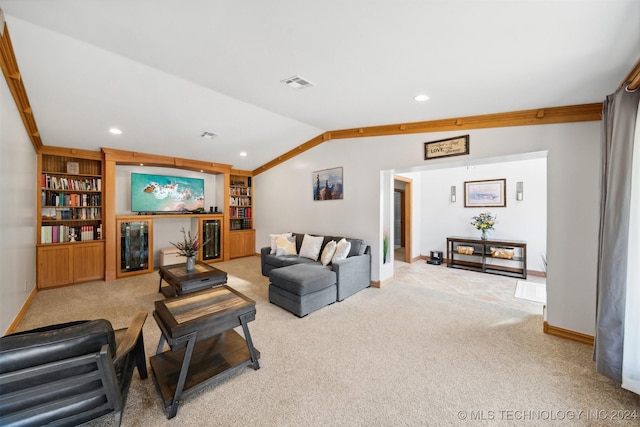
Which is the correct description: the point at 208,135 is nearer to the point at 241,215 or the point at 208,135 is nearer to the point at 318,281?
the point at 241,215

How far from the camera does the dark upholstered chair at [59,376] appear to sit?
3.57 feet

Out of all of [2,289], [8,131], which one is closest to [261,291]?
[2,289]

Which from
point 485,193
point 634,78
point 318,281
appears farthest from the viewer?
point 485,193

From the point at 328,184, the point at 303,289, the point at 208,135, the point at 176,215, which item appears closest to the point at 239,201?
the point at 176,215

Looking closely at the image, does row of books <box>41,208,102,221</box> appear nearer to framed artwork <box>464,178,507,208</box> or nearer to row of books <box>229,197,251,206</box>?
row of books <box>229,197,251,206</box>

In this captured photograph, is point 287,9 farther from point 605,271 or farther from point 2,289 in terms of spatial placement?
Result: point 2,289

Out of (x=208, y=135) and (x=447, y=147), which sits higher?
(x=208, y=135)

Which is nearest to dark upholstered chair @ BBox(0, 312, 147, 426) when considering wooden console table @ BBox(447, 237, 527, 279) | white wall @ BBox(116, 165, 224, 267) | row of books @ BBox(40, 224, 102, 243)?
row of books @ BBox(40, 224, 102, 243)

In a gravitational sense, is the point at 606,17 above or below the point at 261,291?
above

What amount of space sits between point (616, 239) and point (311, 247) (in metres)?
3.66

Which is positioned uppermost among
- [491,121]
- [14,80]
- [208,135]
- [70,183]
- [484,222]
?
[208,135]

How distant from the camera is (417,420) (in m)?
1.62

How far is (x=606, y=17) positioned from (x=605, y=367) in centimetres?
242

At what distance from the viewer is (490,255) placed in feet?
17.1
